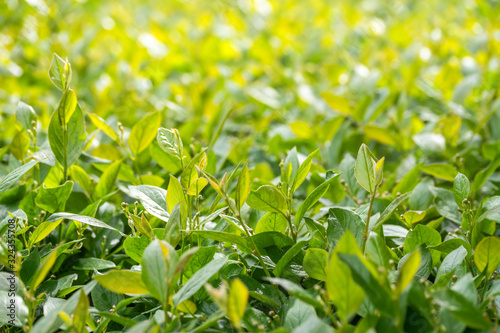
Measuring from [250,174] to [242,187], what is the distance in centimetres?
33

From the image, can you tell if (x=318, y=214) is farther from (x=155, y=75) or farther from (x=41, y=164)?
(x=155, y=75)

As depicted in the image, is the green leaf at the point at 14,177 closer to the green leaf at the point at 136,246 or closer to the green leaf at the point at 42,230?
the green leaf at the point at 42,230

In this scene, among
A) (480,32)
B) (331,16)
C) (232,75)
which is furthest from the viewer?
(331,16)

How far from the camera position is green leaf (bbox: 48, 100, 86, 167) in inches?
43.3

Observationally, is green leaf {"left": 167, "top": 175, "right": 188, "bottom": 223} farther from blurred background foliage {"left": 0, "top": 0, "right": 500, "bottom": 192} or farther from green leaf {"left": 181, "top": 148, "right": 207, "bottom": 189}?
blurred background foliage {"left": 0, "top": 0, "right": 500, "bottom": 192}

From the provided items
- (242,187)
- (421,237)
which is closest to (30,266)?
(242,187)

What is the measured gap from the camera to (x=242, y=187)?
0.93m

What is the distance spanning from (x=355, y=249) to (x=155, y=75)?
1693 mm

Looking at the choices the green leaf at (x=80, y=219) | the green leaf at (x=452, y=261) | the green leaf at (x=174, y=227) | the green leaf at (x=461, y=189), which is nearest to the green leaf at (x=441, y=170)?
the green leaf at (x=461, y=189)

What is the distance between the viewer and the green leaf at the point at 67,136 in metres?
1.10

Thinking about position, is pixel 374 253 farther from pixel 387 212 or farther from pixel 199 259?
pixel 199 259

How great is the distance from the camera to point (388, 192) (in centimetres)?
131

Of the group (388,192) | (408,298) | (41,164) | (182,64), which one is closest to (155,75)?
(182,64)

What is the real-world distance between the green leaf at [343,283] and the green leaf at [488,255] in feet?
0.91
